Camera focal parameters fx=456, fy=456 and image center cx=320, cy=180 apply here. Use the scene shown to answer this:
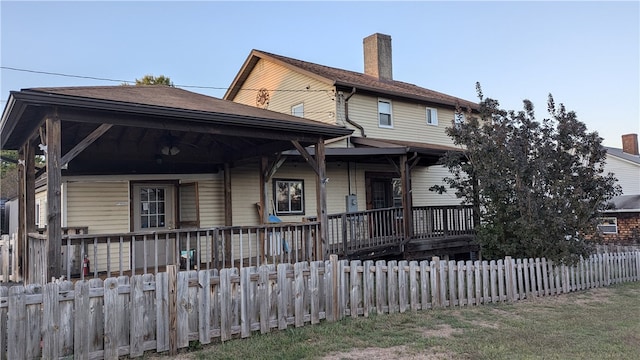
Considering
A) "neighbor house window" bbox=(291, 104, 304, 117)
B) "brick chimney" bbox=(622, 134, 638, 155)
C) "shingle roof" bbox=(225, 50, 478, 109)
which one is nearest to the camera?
"shingle roof" bbox=(225, 50, 478, 109)

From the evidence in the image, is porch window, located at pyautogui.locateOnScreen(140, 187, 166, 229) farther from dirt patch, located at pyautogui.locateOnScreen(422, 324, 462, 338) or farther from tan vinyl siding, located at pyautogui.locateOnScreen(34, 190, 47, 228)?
dirt patch, located at pyautogui.locateOnScreen(422, 324, 462, 338)

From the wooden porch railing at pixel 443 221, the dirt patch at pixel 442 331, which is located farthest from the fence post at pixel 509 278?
the wooden porch railing at pixel 443 221

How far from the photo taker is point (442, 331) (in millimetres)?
6312

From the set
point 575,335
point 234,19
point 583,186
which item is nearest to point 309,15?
point 234,19

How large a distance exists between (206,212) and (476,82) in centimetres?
747

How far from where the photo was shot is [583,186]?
9.72 meters

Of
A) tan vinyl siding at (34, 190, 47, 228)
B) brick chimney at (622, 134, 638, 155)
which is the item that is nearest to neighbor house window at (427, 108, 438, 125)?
tan vinyl siding at (34, 190, 47, 228)

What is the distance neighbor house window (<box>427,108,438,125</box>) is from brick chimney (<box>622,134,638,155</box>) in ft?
76.4

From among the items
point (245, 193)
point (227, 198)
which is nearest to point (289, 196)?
point (245, 193)

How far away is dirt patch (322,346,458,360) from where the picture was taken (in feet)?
16.7

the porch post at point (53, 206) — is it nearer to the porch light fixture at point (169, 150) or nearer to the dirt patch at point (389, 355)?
the dirt patch at point (389, 355)

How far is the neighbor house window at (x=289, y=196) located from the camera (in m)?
13.1

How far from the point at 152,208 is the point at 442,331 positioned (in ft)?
25.5

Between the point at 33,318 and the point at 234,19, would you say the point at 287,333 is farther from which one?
the point at 234,19
